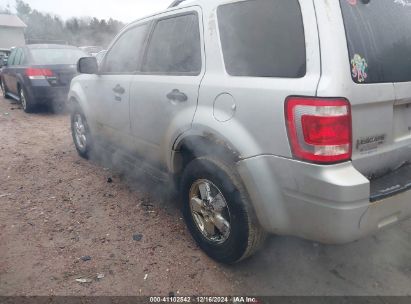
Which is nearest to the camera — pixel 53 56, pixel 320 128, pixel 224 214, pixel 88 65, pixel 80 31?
pixel 320 128

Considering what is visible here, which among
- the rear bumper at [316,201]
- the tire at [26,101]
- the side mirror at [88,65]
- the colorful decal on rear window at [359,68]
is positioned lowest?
the tire at [26,101]

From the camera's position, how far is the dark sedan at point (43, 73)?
736 cm

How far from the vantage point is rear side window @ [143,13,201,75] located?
8.72 feet

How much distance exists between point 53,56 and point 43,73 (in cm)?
70

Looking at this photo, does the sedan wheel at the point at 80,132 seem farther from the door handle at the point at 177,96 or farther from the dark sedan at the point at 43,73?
the dark sedan at the point at 43,73

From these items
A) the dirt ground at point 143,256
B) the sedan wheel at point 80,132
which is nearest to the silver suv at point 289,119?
the dirt ground at point 143,256

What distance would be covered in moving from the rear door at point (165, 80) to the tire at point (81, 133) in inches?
60.9

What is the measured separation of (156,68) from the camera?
Answer: 10.1 ft

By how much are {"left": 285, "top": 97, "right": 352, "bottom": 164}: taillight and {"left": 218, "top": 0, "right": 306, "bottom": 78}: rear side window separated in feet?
0.66

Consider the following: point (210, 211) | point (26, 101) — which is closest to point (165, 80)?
point (210, 211)

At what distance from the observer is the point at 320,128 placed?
1.86 m

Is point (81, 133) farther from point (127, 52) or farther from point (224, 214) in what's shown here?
point (224, 214)

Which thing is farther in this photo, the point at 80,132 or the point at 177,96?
the point at 80,132

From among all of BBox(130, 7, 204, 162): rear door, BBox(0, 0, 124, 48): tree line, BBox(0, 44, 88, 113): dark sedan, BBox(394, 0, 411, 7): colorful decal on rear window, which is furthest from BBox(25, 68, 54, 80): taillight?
BBox(394, 0, 411, 7): colorful decal on rear window
